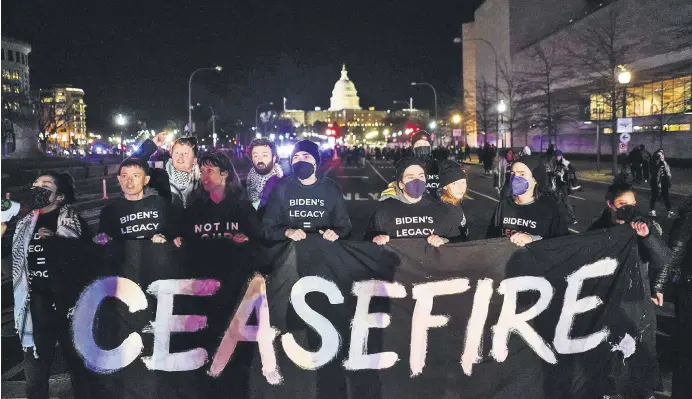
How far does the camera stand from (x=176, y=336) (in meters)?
4.71

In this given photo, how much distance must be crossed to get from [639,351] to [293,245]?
2612 mm

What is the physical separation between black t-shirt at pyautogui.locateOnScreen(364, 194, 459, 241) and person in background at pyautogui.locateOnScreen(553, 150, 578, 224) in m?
8.81

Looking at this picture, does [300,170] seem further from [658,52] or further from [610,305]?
[658,52]

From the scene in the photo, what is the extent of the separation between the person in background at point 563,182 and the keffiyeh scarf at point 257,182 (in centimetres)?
790

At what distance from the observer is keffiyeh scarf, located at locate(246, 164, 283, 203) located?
23.3 feet

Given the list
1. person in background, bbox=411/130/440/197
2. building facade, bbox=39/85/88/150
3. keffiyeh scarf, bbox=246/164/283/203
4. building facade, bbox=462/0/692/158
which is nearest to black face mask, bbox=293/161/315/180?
keffiyeh scarf, bbox=246/164/283/203

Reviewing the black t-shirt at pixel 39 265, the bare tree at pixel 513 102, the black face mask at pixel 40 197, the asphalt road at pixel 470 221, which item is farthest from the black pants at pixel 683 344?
the bare tree at pixel 513 102

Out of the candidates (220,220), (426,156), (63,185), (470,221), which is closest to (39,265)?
(63,185)

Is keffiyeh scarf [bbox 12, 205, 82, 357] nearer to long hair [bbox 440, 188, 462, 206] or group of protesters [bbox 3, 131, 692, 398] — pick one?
group of protesters [bbox 3, 131, 692, 398]

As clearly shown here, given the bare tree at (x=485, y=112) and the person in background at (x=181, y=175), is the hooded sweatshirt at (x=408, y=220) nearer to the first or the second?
the person in background at (x=181, y=175)

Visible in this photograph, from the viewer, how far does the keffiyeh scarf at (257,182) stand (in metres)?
7.11

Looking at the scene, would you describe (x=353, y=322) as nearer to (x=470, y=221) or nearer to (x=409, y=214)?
(x=409, y=214)

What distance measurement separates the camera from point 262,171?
706 centimetres

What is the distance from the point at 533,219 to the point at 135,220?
306 cm
